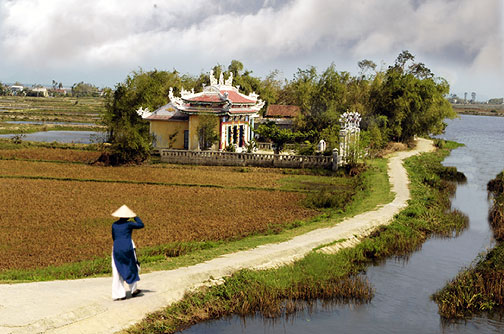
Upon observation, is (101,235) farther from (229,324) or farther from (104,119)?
(104,119)

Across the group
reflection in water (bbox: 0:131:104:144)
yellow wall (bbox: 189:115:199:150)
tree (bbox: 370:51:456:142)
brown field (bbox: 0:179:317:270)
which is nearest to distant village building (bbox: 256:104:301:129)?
tree (bbox: 370:51:456:142)

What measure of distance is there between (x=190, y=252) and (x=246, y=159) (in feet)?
65.4

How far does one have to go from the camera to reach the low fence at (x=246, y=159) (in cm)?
3303

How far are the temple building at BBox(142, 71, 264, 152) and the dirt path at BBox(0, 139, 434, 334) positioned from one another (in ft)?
73.7

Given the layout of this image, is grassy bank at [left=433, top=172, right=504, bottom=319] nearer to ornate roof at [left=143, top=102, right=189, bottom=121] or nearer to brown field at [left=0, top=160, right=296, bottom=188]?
brown field at [left=0, top=160, right=296, bottom=188]

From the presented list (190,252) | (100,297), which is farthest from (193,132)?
(100,297)

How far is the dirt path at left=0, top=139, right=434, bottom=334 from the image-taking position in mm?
9578

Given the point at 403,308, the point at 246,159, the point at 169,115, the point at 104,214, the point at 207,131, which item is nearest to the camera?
the point at 403,308

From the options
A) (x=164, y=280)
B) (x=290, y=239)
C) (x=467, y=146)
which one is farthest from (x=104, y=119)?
(x=467, y=146)

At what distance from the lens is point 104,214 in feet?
66.4

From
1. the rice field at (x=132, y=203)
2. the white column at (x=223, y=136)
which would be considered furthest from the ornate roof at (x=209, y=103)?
the rice field at (x=132, y=203)

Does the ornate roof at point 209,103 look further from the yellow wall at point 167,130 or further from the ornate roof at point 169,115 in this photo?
the yellow wall at point 167,130

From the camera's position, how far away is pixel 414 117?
1954 inches

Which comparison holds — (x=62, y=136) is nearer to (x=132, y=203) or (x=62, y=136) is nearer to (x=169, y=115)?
(x=169, y=115)
